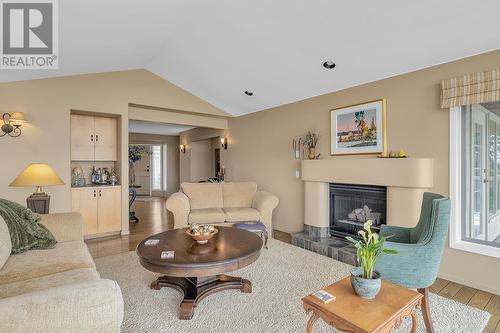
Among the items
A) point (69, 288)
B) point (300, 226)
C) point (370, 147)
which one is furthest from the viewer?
point (300, 226)

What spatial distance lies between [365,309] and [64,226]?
287cm

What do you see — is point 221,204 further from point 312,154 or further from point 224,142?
point 224,142

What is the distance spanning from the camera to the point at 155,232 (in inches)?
198

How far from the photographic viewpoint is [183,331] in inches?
79.0

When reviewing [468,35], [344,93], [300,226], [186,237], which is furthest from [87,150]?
[468,35]

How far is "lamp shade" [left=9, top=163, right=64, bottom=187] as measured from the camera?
3094mm

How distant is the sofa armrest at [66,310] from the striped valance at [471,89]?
341cm

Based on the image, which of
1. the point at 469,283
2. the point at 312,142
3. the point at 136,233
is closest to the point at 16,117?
the point at 136,233

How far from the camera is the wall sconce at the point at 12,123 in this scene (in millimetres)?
3791

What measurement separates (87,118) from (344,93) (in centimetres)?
446

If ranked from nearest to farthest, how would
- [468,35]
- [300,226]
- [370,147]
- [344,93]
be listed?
[468,35] < [370,147] < [344,93] < [300,226]

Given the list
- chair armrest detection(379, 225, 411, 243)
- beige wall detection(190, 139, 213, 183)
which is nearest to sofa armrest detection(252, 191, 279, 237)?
chair armrest detection(379, 225, 411, 243)

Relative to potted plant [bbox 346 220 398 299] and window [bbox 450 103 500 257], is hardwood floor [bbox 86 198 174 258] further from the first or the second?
window [bbox 450 103 500 257]

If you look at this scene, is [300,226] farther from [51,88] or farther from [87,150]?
[51,88]
